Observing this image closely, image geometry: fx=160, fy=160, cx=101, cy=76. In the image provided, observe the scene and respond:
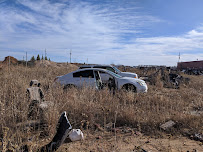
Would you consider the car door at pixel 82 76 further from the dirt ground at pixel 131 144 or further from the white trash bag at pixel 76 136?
the white trash bag at pixel 76 136

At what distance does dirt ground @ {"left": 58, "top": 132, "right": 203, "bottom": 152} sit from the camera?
11.2 ft

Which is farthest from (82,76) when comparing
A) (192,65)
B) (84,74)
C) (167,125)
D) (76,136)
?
(192,65)

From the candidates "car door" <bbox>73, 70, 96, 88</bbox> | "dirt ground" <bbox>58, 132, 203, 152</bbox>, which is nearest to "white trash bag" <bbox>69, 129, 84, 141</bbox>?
"dirt ground" <bbox>58, 132, 203, 152</bbox>

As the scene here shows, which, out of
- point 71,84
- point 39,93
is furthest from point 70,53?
point 39,93

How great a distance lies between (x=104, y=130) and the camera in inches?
170

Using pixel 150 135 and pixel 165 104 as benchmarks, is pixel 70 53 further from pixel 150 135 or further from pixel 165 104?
pixel 150 135

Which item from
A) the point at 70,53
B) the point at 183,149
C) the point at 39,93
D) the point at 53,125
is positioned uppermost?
the point at 70,53

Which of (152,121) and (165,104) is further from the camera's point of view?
(165,104)

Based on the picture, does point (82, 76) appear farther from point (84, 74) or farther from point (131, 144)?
point (131, 144)

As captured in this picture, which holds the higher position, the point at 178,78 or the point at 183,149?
the point at 178,78

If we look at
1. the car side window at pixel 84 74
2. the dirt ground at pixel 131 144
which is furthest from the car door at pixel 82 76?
the dirt ground at pixel 131 144

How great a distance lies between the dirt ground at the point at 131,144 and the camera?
11.2 feet

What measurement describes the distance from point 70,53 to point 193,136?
23.1 metres

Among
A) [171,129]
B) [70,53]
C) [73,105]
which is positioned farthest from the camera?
[70,53]
